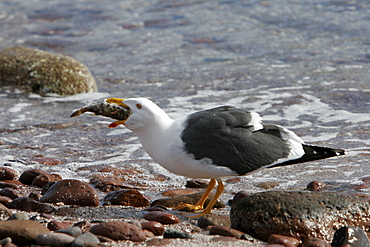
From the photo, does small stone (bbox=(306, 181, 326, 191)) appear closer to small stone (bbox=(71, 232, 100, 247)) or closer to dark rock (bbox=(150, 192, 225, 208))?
dark rock (bbox=(150, 192, 225, 208))

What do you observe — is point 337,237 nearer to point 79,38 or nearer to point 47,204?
point 47,204

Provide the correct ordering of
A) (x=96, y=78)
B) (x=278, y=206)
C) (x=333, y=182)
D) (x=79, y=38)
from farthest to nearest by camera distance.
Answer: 1. (x=79, y=38)
2. (x=96, y=78)
3. (x=333, y=182)
4. (x=278, y=206)

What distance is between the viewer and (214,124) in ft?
15.5

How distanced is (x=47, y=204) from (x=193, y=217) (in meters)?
1.22

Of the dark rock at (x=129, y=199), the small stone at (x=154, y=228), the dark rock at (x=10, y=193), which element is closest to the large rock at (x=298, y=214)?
the small stone at (x=154, y=228)

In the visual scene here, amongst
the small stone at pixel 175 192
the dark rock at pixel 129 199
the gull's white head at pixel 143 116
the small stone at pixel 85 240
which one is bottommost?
the small stone at pixel 175 192

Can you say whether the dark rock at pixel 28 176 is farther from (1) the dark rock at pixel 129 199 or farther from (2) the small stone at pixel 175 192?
(2) the small stone at pixel 175 192

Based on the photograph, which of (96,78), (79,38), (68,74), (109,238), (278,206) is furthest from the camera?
(79,38)

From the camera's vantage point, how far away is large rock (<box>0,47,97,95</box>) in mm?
10570

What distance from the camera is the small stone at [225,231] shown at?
4.04 m

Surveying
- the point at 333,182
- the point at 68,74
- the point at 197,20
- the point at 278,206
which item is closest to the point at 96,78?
the point at 68,74

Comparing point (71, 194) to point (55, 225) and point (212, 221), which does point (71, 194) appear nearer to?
point (55, 225)

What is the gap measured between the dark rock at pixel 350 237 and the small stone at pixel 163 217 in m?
1.22

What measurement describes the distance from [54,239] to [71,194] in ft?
4.37
